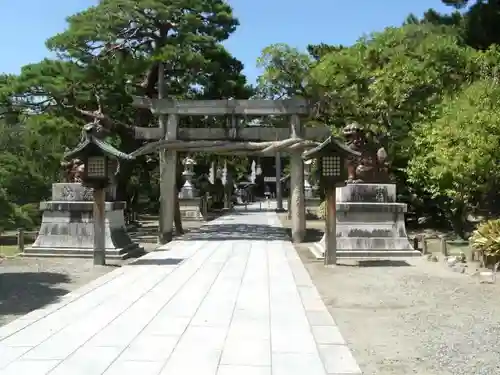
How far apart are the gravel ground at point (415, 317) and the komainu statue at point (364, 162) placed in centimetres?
319

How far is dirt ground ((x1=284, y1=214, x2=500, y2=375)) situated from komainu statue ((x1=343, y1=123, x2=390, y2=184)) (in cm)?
296

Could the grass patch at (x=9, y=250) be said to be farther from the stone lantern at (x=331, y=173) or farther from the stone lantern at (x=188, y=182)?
the stone lantern at (x=188, y=182)

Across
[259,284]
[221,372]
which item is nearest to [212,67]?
[259,284]

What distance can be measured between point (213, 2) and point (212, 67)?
258 cm

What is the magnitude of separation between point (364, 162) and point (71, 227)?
7.56 meters

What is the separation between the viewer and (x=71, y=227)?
14.9m

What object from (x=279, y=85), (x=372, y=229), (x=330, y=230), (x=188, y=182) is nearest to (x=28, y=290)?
(x=330, y=230)

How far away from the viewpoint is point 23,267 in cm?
1276

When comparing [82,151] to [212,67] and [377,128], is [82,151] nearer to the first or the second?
[212,67]

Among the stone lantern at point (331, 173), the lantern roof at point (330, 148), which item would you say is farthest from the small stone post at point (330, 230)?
the lantern roof at point (330, 148)

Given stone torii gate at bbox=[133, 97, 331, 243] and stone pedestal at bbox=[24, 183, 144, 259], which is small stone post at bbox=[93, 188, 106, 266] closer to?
stone pedestal at bbox=[24, 183, 144, 259]

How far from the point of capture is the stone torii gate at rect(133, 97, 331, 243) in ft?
62.5

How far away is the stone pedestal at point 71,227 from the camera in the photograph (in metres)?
14.6

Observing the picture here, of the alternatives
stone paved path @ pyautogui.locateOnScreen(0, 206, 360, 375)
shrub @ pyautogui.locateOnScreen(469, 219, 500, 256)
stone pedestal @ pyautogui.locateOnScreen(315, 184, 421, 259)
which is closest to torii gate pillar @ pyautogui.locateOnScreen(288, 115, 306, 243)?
stone pedestal @ pyautogui.locateOnScreen(315, 184, 421, 259)
